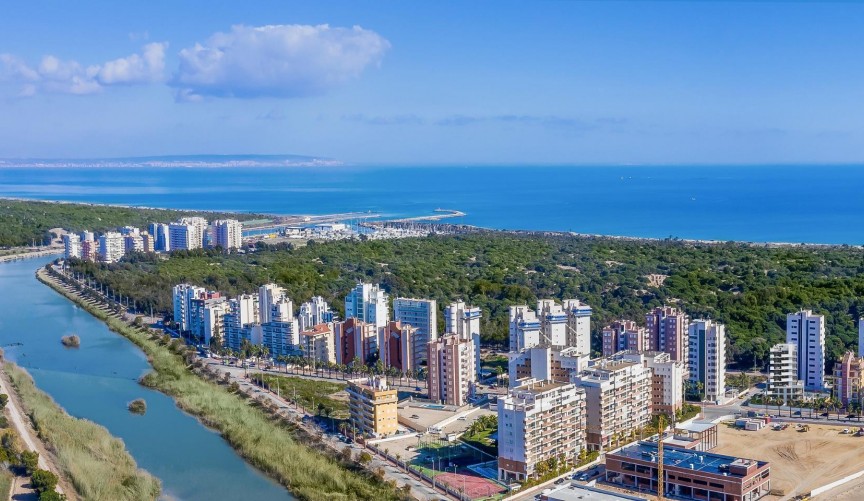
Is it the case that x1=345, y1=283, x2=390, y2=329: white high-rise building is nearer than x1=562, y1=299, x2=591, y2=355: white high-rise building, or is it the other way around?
x1=562, y1=299, x2=591, y2=355: white high-rise building

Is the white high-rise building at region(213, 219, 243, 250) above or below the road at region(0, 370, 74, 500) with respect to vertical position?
above

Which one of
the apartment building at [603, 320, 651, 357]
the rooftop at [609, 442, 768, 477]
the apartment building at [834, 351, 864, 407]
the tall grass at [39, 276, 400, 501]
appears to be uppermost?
the apartment building at [603, 320, 651, 357]

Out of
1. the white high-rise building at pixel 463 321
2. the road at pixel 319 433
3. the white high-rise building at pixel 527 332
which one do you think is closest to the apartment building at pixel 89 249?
the road at pixel 319 433

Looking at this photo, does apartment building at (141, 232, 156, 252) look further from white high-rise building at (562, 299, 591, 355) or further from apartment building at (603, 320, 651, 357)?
apartment building at (603, 320, 651, 357)

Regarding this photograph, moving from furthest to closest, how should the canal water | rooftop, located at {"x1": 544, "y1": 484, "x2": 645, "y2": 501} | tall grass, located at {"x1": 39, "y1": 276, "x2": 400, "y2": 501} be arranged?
the canal water
tall grass, located at {"x1": 39, "y1": 276, "x2": 400, "y2": 501}
rooftop, located at {"x1": 544, "y1": 484, "x2": 645, "y2": 501}

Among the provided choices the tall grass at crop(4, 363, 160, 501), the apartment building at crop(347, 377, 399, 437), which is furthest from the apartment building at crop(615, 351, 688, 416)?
the tall grass at crop(4, 363, 160, 501)

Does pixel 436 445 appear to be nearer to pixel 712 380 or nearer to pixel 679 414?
pixel 679 414

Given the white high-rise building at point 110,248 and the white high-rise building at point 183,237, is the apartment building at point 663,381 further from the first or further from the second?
the white high-rise building at point 183,237
